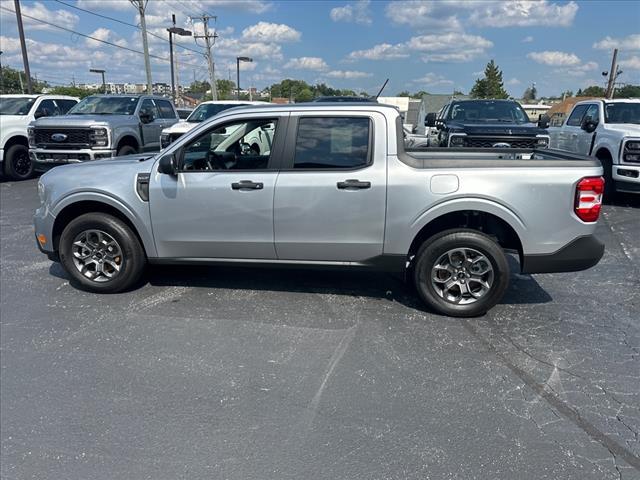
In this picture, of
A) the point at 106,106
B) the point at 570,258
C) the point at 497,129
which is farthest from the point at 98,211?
the point at 106,106

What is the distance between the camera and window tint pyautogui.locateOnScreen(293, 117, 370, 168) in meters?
4.02

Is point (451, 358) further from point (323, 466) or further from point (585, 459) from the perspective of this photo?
point (323, 466)

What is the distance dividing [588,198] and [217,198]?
3.12 meters

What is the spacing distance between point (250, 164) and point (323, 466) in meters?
2.70

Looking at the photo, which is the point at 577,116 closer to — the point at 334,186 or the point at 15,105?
the point at 334,186

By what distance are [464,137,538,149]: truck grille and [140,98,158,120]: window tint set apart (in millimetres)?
7703

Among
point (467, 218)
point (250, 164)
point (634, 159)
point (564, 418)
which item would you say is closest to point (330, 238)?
point (250, 164)

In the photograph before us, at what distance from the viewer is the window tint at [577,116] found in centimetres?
1036

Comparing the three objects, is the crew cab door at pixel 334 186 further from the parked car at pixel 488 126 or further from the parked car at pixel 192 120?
the parked car at pixel 192 120

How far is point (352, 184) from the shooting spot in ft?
13.0

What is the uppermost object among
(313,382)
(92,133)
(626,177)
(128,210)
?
(92,133)

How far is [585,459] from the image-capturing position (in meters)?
2.48

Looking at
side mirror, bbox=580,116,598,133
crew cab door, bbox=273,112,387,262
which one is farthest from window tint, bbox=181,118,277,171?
side mirror, bbox=580,116,598,133

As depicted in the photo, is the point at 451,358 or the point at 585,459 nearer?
the point at 585,459
